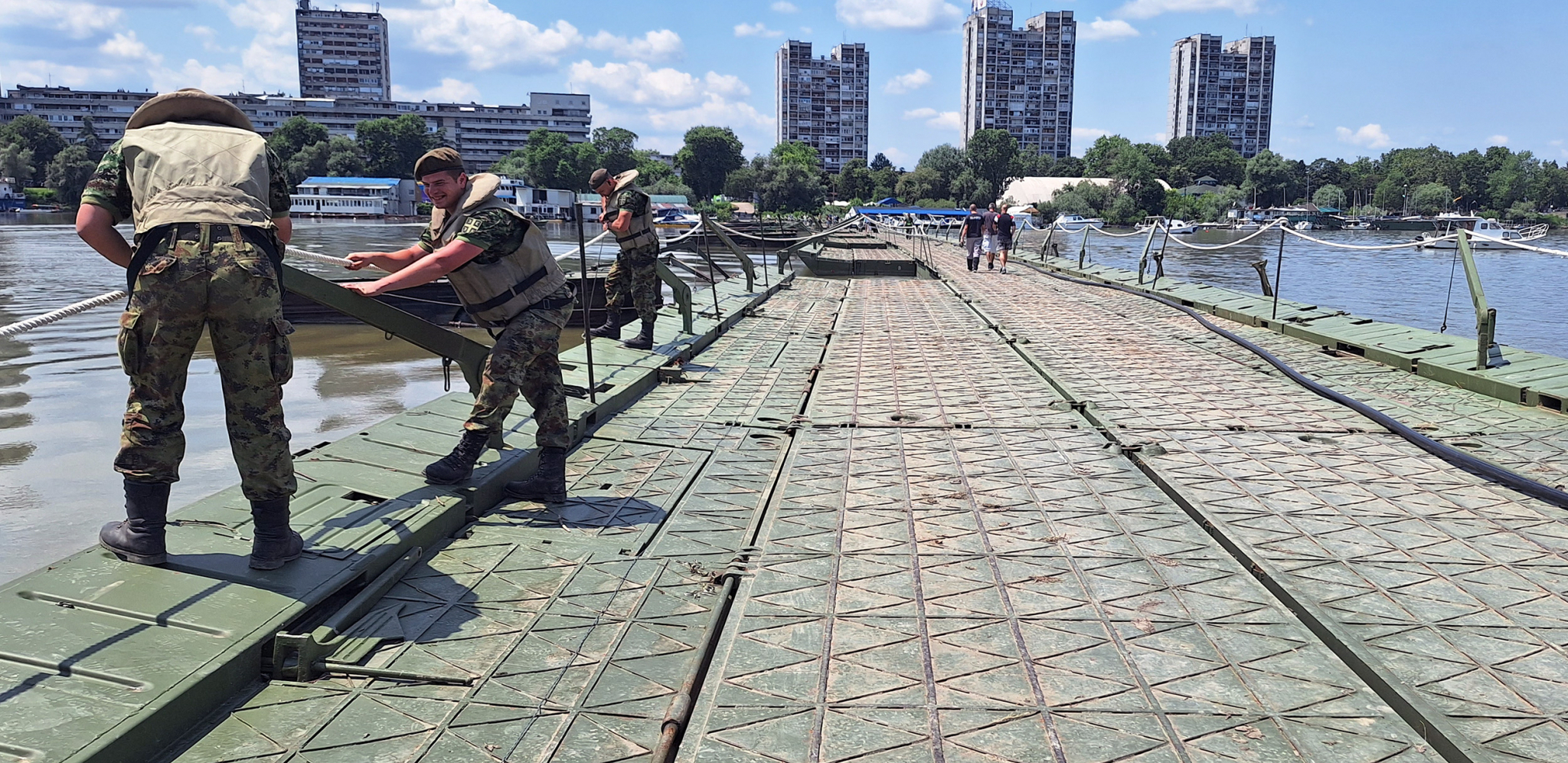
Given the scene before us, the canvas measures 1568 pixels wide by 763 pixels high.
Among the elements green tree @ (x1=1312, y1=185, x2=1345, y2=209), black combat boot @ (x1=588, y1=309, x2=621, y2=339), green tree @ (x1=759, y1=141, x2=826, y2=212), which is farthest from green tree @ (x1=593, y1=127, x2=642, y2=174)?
black combat boot @ (x1=588, y1=309, x2=621, y2=339)

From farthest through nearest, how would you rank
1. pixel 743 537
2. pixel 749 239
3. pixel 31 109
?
pixel 31 109
pixel 749 239
pixel 743 537

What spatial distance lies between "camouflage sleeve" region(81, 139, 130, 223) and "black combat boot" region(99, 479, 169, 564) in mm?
935

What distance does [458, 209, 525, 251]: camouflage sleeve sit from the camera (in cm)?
469

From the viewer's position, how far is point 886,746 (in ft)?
9.37

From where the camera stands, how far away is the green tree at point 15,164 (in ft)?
366

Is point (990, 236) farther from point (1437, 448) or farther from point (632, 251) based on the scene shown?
point (1437, 448)

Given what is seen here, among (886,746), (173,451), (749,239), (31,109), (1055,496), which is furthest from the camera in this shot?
(31,109)

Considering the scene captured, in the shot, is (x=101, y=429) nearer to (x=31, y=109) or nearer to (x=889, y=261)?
(x=889, y=261)

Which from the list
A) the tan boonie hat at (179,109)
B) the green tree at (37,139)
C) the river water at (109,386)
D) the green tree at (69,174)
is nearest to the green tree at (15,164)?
the green tree at (37,139)

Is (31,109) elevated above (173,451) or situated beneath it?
elevated above

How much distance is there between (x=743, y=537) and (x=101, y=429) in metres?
7.42

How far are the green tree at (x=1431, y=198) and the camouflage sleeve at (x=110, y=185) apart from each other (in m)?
148

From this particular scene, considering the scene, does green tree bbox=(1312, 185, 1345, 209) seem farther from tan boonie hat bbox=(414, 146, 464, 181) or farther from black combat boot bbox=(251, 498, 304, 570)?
black combat boot bbox=(251, 498, 304, 570)

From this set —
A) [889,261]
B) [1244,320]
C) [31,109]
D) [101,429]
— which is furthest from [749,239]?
[31,109]
